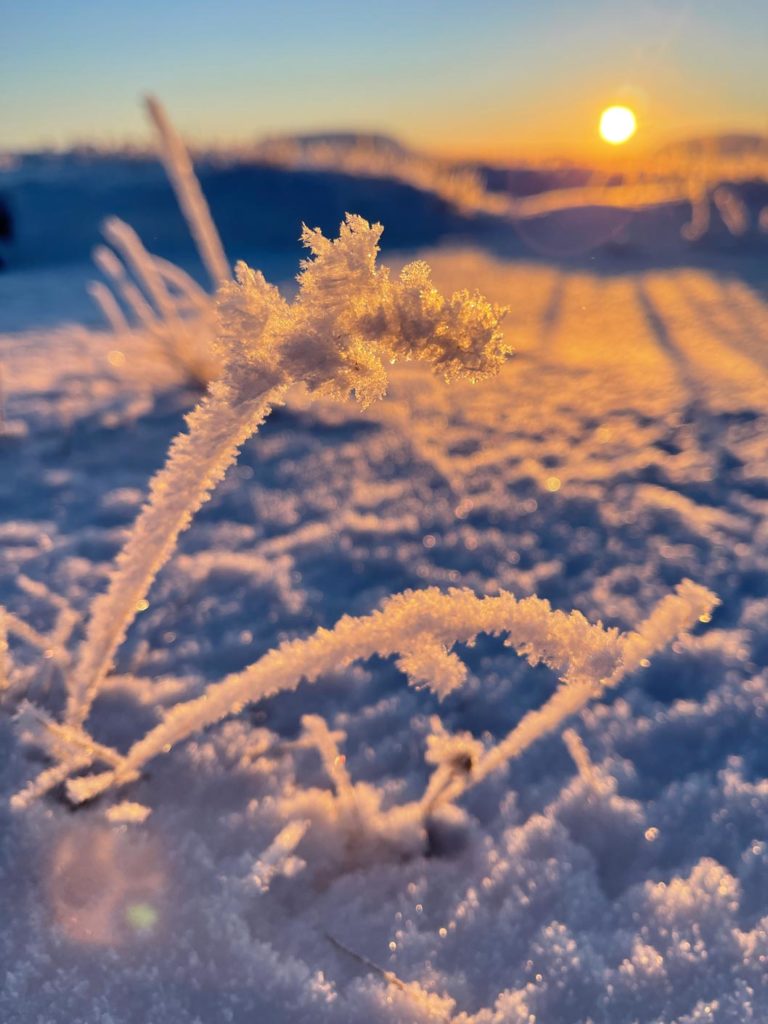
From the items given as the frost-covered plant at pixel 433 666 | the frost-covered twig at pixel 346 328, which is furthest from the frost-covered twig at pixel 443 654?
the frost-covered twig at pixel 346 328

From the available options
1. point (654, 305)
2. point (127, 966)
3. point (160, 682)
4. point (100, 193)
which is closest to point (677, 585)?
point (160, 682)

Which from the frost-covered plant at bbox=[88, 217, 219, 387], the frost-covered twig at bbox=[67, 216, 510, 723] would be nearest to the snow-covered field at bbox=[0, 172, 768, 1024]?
the frost-covered plant at bbox=[88, 217, 219, 387]

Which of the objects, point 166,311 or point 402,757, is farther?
point 166,311

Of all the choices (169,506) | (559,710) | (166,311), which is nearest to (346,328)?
(169,506)

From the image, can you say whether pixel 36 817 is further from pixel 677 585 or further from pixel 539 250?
pixel 539 250

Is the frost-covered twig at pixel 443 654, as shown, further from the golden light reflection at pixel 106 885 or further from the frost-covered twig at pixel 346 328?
the frost-covered twig at pixel 346 328

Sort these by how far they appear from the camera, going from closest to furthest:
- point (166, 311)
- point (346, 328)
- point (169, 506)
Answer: point (346, 328) → point (169, 506) → point (166, 311)

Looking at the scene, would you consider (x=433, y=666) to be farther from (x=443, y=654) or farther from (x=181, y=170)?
(x=181, y=170)
